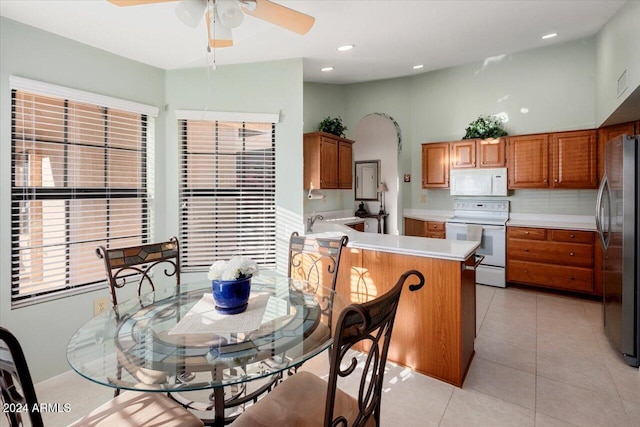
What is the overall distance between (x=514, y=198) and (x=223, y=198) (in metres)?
4.26

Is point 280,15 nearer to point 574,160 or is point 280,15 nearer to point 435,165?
point 435,165

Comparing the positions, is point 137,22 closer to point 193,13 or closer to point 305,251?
point 193,13

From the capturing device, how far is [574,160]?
4.14m

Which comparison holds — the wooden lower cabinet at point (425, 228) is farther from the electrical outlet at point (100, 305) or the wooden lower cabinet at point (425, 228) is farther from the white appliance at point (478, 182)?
the electrical outlet at point (100, 305)

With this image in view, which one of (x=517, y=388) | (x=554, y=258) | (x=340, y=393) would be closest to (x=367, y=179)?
(x=554, y=258)

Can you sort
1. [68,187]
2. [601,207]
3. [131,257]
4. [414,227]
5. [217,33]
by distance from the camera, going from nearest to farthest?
[217,33] < [131,257] < [68,187] < [601,207] < [414,227]

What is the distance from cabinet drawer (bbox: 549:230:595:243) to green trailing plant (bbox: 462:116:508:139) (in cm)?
161

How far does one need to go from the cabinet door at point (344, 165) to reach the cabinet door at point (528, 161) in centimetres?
232

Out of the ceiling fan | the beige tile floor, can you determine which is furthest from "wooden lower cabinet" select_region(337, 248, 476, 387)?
the ceiling fan

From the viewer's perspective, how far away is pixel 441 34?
3.41m

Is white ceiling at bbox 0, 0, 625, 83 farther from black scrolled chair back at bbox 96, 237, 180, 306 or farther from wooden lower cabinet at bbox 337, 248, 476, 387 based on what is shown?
wooden lower cabinet at bbox 337, 248, 476, 387

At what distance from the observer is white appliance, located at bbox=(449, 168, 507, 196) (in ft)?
15.3

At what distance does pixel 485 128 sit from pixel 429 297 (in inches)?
142

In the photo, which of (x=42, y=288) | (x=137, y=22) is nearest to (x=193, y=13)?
(x=137, y=22)
